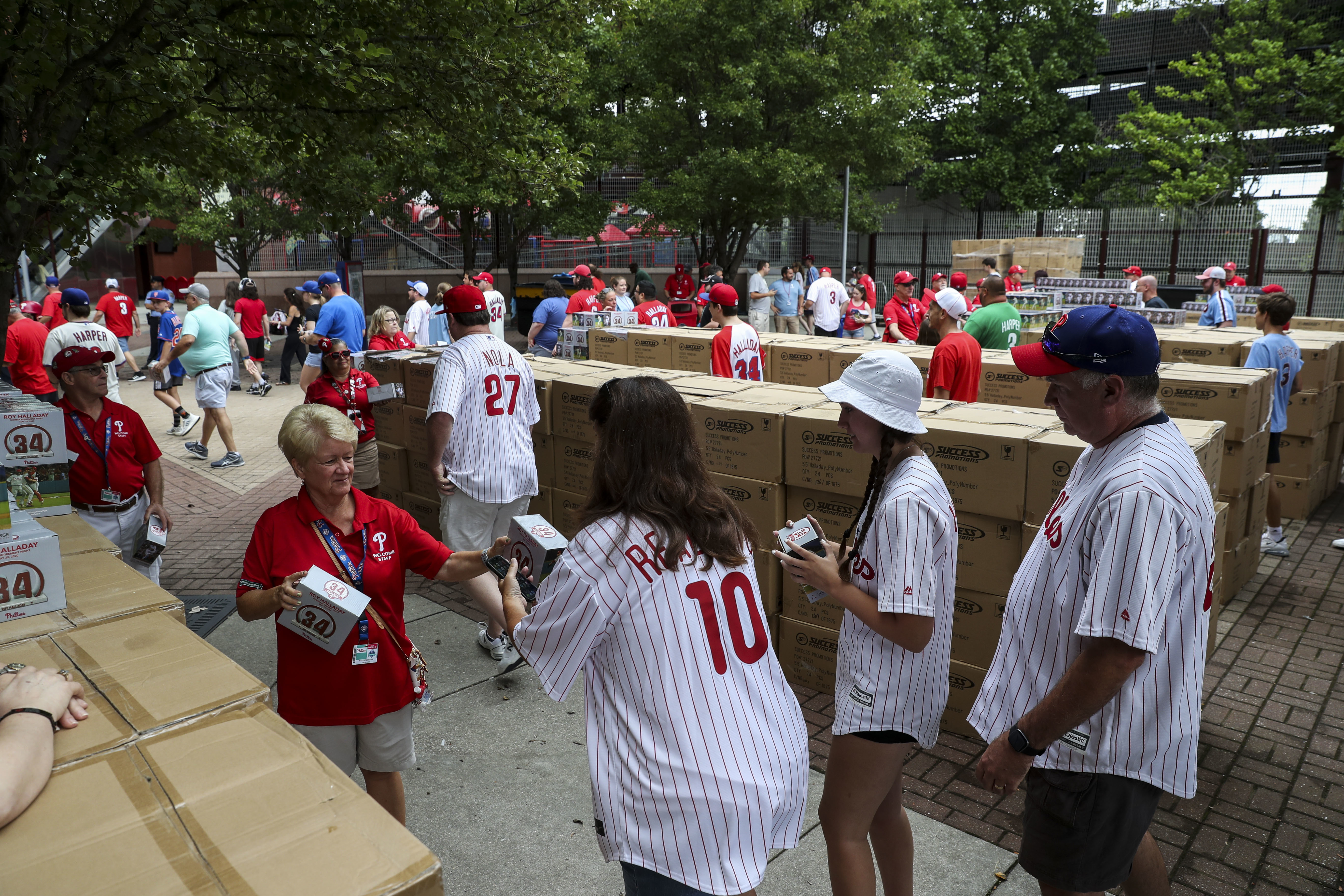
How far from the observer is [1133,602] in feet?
7.63

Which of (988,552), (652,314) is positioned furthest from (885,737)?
(652,314)

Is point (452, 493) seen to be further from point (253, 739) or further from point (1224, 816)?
point (1224, 816)

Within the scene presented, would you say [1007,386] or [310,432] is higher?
[310,432]

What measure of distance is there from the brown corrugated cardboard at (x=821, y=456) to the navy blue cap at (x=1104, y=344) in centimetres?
235

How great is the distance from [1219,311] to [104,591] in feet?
42.0

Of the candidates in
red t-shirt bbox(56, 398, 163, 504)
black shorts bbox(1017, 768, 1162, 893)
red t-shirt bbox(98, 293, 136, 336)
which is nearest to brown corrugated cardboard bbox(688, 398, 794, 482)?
black shorts bbox(1017, 768, 1162, 893)

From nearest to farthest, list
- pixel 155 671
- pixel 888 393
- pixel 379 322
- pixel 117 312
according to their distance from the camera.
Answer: pixel 155 671, pixel 888 393, pixel 379 322, pixel 117 312

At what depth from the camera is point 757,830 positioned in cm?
229

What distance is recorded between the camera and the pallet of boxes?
71.3 inches

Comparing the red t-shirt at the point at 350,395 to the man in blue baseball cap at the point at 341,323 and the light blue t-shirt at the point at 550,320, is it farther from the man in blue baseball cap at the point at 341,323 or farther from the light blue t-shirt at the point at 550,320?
the light blue t-shirt at the point at 550,320

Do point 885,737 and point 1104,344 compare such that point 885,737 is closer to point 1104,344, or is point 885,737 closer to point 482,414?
point 1104,344

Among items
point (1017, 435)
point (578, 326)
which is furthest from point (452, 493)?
point (578, 326)

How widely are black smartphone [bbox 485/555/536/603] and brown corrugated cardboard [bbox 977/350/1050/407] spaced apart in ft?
16.9

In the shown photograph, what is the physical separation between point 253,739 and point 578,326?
973cm
